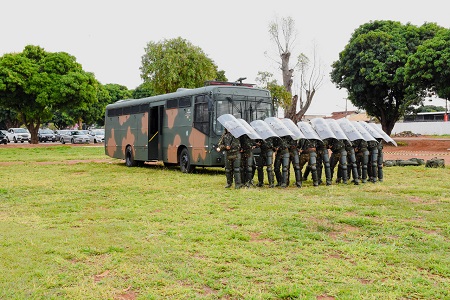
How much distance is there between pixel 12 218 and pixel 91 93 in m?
32.5

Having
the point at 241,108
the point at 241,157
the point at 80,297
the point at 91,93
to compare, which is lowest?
the point at 80,297

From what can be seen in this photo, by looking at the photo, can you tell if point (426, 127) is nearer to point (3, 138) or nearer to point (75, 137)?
point (75, 137)

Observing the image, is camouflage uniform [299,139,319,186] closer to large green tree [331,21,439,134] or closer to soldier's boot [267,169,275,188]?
soldier's boot [267,169,275,188]

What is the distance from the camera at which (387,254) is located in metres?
5.94

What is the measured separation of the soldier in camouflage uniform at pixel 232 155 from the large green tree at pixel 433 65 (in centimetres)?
1839

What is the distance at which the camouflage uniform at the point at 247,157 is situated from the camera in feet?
40.9

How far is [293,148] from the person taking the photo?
12562 mm

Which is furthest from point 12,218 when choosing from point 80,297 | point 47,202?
point 80,297

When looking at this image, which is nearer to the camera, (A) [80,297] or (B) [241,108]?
(A) [80,297]

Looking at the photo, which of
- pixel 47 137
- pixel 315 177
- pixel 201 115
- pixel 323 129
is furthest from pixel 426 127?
pixel 315 177

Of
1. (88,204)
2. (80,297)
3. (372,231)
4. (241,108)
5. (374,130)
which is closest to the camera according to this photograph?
(80,297)

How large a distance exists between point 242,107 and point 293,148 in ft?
12.4

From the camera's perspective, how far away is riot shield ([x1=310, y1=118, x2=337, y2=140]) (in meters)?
12.7

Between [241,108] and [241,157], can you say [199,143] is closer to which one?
[241,108]
